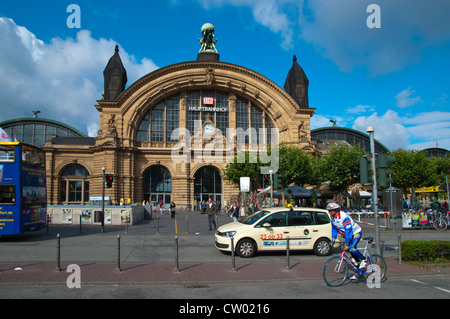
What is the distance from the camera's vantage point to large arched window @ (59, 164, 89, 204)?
4262cm

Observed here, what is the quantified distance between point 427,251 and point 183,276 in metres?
7.39

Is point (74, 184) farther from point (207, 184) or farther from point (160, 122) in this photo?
point (207, 184)

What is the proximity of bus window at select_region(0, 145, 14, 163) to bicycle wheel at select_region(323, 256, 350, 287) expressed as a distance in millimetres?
13922

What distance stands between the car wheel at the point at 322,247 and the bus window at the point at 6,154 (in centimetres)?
1324

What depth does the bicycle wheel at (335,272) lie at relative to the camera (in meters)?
7.73

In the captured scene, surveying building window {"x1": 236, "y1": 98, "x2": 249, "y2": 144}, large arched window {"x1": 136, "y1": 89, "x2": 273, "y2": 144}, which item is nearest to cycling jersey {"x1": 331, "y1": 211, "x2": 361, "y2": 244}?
large arched window {"x1": 136, "y1": 89, "x2": 273, "y2": 144}

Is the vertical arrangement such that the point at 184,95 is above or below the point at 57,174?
above

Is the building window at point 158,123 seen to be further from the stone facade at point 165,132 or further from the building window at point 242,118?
the building window at point 242,118

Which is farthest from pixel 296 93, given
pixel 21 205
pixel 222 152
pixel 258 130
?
pixel 21 205

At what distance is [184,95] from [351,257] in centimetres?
3930

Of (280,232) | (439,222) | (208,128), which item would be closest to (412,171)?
(439,222)

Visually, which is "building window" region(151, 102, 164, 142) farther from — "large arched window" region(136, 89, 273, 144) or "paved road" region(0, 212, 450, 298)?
"paved road" region(0, 212, 450, 298)

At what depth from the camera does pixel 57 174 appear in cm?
4191

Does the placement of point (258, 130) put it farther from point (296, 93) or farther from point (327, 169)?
point (327, 169)
